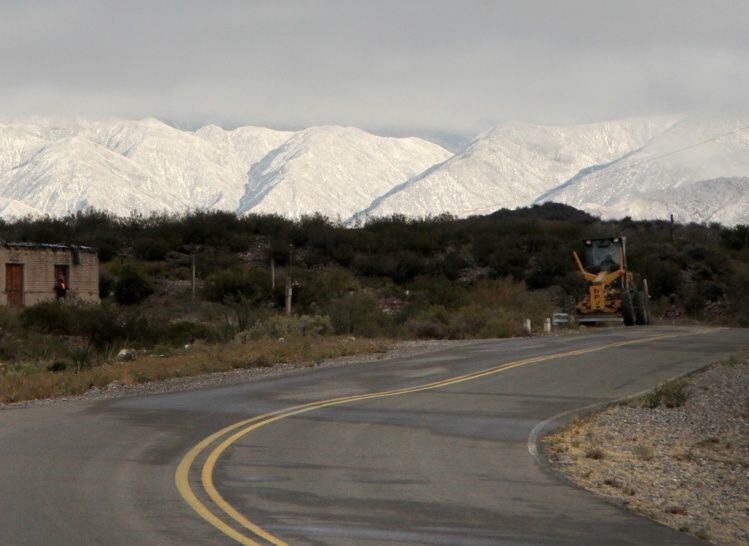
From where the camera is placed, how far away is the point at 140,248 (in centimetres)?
7381

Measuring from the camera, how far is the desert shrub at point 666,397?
20.6 meters

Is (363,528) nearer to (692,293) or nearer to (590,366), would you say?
(590,366)

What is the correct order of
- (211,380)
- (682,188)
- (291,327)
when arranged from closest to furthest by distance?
(211,380)
(291,327)
(682,188)

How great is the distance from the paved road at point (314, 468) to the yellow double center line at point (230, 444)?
0.13 feet

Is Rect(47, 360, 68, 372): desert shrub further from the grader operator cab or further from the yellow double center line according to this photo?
the grader operator cab

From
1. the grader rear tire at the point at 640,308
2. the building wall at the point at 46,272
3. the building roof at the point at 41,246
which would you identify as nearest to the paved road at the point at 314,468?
the grader rear tire at the point at 640,308

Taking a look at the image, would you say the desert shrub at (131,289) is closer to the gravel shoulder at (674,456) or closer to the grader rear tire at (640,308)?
the grader rear tire at (640,308)

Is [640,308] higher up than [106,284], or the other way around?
[106,284]

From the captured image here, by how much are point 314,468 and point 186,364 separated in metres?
15.1

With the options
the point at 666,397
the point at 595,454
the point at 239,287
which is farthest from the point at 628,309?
the point at 595,454

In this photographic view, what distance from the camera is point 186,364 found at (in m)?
28.2

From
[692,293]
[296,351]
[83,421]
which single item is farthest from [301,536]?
[692,293]

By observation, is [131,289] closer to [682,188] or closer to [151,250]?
[151,250]

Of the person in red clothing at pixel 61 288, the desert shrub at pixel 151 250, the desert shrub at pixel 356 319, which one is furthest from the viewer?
the desert shrub at pixel 151 250
